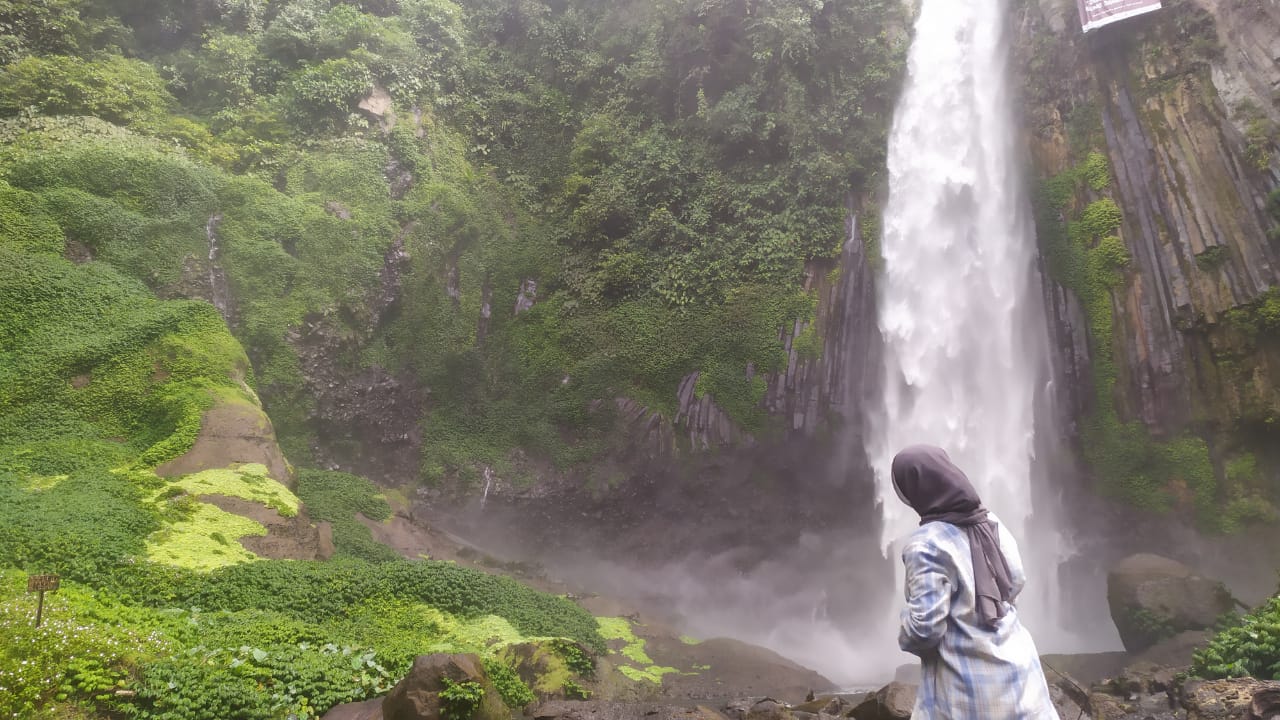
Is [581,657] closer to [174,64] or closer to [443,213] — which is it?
[443,213]

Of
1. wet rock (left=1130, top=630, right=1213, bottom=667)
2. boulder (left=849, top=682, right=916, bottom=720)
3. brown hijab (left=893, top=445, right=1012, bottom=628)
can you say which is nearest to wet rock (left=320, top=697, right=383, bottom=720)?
boulder (left=849, top=682, right=916, bottom=720)

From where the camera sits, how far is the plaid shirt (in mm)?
2662

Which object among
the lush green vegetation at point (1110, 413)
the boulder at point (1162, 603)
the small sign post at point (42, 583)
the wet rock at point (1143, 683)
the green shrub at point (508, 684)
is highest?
the lush green vegetation at point (1110, 413)

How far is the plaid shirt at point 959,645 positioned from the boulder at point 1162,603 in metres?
12.2

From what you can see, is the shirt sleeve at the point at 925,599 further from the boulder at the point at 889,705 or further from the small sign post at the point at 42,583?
the small sign post at the point at 42,583

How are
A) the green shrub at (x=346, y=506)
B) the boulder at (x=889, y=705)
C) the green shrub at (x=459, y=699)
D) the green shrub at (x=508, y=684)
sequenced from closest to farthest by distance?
the green shrub at (x=459, y=699)
the boulder at (x=889, y=705)
the green shrub at (x=508, y=684)
the green shrub at (x=346, y=506)

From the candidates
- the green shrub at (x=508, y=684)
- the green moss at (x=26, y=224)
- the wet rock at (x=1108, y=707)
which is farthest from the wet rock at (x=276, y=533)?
the wet rock at (x=1108, y=707)

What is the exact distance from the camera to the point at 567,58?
21.4 meters

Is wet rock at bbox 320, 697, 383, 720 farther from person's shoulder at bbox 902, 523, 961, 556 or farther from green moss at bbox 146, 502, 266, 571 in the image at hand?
person's shoulder at bbox 902, 523, 961, 556

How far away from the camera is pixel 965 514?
9.28 ft

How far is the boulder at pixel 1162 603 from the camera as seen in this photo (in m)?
11.9

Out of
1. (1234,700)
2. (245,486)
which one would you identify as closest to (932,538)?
(1234,700)

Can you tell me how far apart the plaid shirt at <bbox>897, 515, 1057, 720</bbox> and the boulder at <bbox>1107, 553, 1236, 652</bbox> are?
1220 centimetres

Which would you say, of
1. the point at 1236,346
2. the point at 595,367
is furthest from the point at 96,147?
the point at 1236,346
